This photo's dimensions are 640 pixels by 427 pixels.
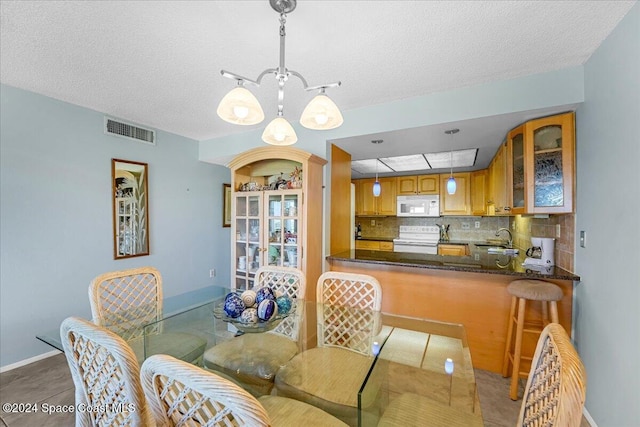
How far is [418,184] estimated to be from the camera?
4.95m

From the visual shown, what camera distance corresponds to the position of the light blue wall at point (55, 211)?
2.17 metres

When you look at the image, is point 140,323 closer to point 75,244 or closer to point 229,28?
→ point 75,244

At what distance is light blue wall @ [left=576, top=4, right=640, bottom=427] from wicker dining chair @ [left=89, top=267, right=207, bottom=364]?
2.29 metres

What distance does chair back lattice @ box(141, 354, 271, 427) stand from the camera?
569 millimetres

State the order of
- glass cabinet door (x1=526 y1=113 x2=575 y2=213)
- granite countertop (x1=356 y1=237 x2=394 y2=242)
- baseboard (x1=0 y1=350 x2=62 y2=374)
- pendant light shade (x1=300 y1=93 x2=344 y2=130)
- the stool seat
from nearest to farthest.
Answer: pendant light shade (x1=300 y1=93 x2=344 y2=130)
the stool seat
glass cabinet door (x1=526 y1=113 x2=575 y2=213)
baseboard (x1=0 y1=350 x2=62 y2=374)
granite countertop (x1=356 y1=237 x2=394 y2=242)

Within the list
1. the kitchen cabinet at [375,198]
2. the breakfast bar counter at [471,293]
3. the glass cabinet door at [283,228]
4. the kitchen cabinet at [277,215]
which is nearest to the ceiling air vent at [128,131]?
the kitchen cabinet at [277,215]

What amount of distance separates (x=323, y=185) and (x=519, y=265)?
1872 millimetres

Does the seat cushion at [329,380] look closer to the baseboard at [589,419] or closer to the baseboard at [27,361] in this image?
the baseboard at [589,419]

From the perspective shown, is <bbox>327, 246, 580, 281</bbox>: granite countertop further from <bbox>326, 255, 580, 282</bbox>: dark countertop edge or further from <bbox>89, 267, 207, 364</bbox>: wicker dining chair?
<bbox>89, 267, 207, 364</bbox>: wicker dining chair

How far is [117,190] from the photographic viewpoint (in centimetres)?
287

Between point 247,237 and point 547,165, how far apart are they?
2754mm

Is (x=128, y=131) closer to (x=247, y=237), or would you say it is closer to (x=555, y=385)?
(x=247, y=237)

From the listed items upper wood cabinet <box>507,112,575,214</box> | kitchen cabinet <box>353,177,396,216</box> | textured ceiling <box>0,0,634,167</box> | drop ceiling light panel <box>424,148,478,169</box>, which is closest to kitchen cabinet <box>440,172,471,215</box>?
drop ceiling light panel <box>424,148,478,169</box>

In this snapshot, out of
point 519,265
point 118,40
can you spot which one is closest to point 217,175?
point 118,40
